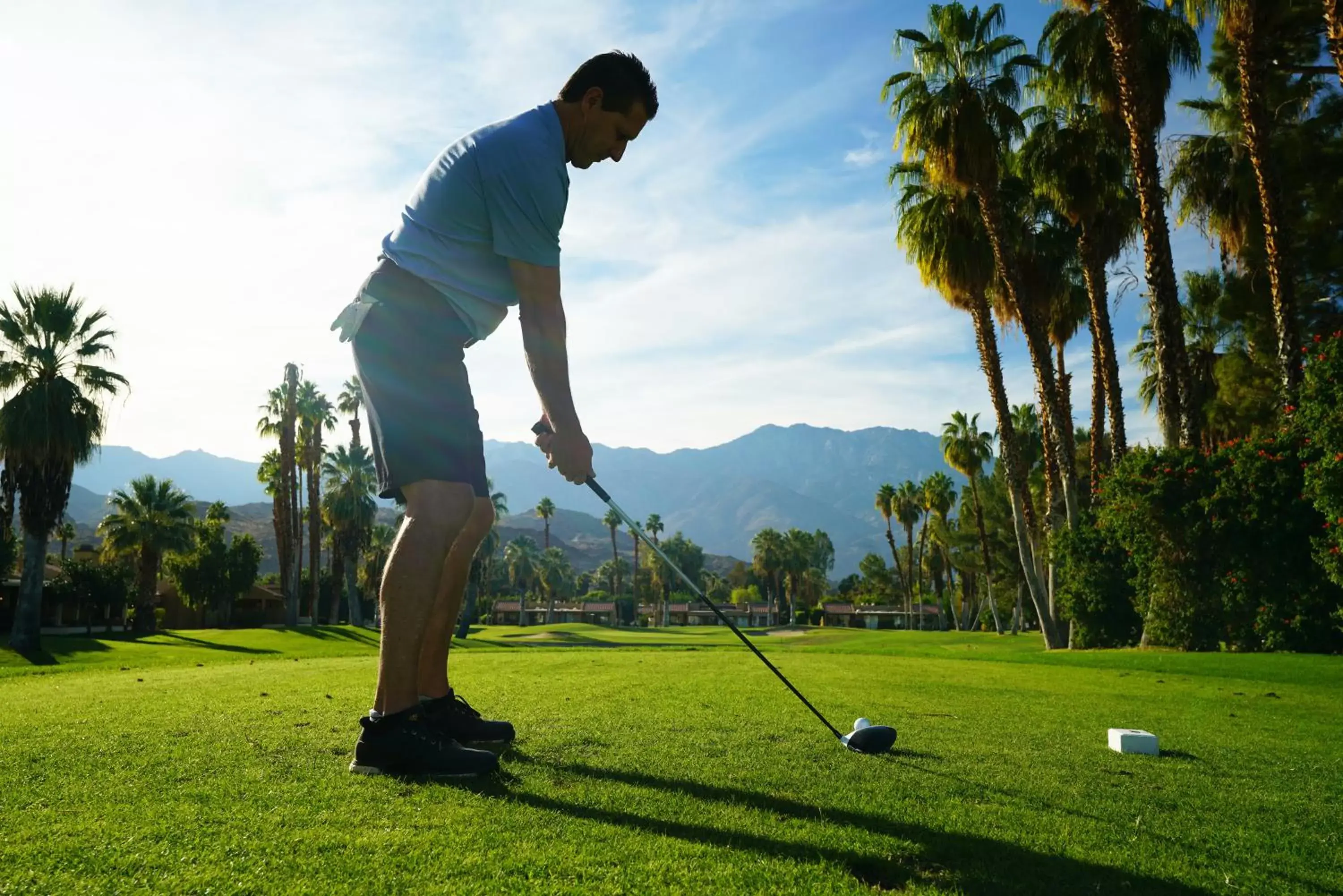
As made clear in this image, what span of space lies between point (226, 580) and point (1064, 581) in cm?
4840

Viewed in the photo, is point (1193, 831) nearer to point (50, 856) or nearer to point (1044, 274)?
point (50, 856)

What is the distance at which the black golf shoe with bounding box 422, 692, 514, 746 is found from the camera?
3.30 meters

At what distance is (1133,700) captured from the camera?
20.1 feet

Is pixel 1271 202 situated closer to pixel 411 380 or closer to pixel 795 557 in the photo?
pixel 411 380

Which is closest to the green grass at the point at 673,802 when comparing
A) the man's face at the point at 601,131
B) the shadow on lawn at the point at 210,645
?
the man's face at the point at 601,131

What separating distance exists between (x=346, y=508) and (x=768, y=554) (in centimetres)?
6588

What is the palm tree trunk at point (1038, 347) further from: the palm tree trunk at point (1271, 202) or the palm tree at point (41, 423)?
the palm tree at point (41, 423)

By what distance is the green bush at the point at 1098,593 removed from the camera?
21.9 m

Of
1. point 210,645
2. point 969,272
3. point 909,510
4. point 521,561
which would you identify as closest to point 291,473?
point 210,645

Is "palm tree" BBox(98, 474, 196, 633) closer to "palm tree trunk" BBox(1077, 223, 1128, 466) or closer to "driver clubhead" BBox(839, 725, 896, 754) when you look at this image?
"palm tree trunk" BBox(1077, 223, 1128, 466)

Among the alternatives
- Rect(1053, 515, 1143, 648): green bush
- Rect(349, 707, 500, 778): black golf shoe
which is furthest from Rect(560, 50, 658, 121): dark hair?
Rect(1053, 515, 1143, 648): green bush

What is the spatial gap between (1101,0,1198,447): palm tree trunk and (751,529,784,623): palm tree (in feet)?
303

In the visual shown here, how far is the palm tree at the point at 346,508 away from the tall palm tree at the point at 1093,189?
147 feet

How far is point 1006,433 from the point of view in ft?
74.4
